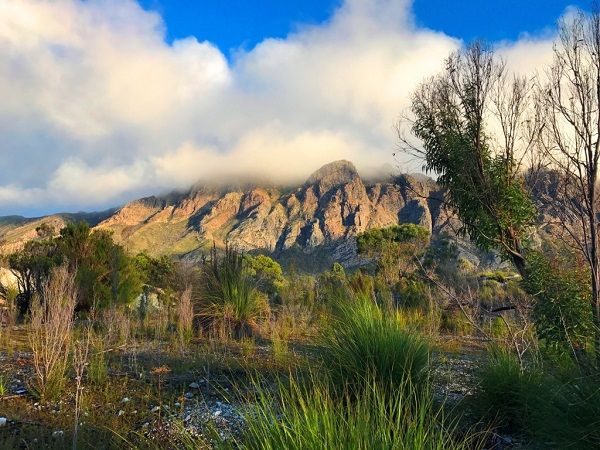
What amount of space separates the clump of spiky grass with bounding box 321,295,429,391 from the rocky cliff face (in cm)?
9973

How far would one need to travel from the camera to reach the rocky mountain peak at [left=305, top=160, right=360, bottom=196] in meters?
177

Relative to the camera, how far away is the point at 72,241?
1870cm

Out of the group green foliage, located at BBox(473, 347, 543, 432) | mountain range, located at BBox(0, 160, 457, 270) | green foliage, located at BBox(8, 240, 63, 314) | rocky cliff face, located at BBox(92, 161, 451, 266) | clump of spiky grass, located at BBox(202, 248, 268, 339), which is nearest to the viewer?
green foliage, located at BBox(473, 347, 543, 432)

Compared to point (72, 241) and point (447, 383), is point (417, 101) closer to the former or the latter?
point (447, 383)

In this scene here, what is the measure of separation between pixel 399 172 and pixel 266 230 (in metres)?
136

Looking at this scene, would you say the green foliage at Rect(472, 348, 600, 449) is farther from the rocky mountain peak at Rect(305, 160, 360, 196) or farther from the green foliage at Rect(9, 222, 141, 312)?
the rocky mountain peak at Rect(305, 160, 360, 196)

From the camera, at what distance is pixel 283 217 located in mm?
157375

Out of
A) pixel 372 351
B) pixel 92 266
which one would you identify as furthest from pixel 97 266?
pixel 372 351

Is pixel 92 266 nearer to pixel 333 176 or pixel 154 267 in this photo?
pixel 154 267

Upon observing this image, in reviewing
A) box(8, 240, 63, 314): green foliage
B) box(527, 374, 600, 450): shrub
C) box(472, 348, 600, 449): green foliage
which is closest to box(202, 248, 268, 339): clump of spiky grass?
box(8, 240, 63, 314): green foliage

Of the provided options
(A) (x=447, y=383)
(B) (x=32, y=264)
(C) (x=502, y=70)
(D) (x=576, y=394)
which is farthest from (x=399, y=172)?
(B) (x=32, y=264)

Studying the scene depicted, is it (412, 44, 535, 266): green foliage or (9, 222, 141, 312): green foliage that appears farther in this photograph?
(9, 222, 141, 312): green foliage

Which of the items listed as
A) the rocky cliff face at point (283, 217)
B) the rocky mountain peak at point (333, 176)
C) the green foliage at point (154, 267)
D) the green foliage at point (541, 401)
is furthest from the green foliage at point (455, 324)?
the rocky mountain peak at point (333, 176)

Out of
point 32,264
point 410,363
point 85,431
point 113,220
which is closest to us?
point 85,431
